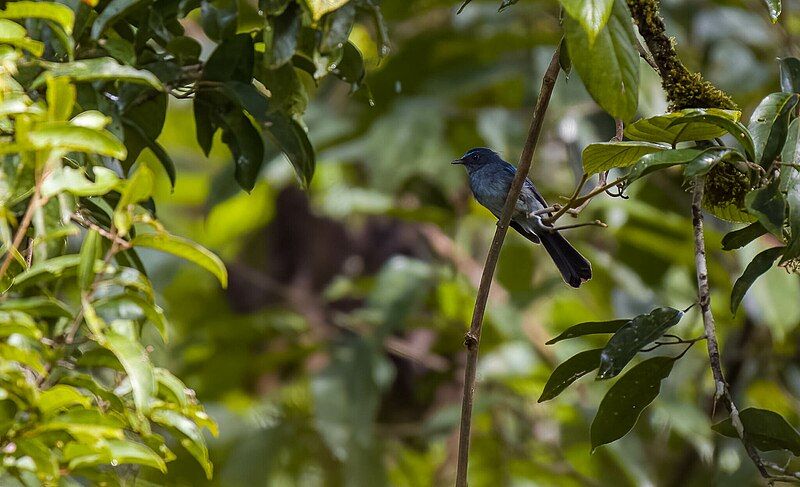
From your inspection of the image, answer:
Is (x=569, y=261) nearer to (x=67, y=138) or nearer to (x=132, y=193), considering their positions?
(x=132, y=193)

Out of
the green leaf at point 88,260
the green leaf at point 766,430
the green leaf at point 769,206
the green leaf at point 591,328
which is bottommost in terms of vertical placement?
the green leaf at point 88,260

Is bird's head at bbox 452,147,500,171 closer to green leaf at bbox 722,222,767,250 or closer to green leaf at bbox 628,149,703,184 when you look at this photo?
green leaf at bbox 722,222,767,250

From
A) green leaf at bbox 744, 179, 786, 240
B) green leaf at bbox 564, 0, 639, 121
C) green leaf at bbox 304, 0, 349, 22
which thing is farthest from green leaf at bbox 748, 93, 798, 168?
green leaf at bbox 304, 0, 349, 22

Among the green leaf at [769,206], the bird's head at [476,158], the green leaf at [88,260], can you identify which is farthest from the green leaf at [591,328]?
the bird's head at [476,158]

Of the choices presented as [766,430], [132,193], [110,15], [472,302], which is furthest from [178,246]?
[472,302]

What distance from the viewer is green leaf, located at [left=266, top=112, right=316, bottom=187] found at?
6.34ft

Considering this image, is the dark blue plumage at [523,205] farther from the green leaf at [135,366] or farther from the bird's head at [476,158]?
the green leaf at [135,366]

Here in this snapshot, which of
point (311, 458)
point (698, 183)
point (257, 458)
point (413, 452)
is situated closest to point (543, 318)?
point (413, 452)

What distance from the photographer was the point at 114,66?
153cm

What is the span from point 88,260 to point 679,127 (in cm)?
100

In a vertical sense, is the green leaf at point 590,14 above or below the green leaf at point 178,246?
above

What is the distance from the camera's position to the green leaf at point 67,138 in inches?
53.1

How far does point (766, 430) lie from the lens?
1.86 m

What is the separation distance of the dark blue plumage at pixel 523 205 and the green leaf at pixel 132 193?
1.25 meters
